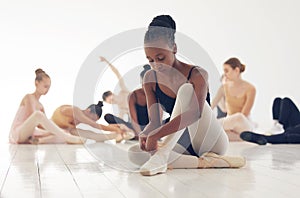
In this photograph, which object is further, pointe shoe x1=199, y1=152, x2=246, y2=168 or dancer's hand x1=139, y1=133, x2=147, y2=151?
pointe shoe x1=199, y1=152, x2=246, y2=168

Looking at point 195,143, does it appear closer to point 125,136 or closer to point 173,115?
point 173,115

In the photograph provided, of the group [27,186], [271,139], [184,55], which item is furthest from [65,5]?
[27,186]

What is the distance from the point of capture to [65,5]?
458 centimetres

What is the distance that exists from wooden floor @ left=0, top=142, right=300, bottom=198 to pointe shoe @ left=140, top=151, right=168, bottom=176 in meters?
0.03

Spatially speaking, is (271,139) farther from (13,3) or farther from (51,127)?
(13,3)

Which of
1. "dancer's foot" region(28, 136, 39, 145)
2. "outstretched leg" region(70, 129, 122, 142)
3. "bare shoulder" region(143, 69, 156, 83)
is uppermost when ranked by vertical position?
"bare shoulder" region(143, 69, 156, 83)

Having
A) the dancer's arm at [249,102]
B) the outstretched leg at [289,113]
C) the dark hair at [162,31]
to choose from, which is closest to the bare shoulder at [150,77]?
the dark hair at [162,31]

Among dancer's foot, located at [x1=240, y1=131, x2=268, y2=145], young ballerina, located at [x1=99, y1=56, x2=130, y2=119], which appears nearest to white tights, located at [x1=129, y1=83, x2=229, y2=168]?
dancer's foot, located at [x1=240, y1=131, x2=268, y2=145]

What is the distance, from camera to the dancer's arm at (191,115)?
176cm

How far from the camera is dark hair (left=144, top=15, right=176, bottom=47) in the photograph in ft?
5.91

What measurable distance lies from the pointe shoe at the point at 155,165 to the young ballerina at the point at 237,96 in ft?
7.40

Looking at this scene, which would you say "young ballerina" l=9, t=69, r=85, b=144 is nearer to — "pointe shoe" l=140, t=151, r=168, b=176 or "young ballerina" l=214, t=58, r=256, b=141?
"young ballerina" l=214, t=58, r=256, b=141

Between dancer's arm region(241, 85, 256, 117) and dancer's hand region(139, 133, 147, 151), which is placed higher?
dancer's arm region(241, 85, 256, 117)

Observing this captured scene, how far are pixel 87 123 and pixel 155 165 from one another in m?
1.70
